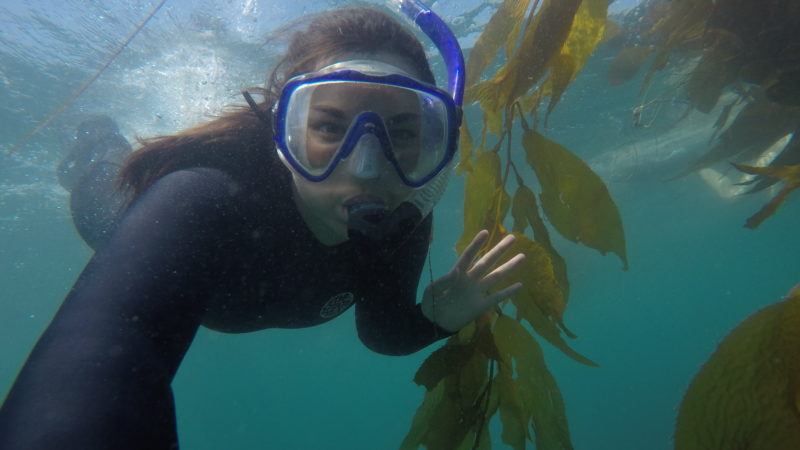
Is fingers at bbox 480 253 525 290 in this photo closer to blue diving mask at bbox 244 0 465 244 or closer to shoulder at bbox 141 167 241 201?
blue diving mask at bbox 244 0 465 244

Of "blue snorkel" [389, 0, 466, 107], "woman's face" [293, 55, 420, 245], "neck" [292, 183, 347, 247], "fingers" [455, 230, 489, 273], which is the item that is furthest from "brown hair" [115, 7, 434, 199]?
"fingers" [455, 230, 489, 273]

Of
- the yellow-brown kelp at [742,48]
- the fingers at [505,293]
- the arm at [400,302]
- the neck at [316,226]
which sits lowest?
the arm at [400,302]

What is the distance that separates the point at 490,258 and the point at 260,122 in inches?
59.9

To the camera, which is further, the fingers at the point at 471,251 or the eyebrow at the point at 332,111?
the eyebrow at the point at 332,111

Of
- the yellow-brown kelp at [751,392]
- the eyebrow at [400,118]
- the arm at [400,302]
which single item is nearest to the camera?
the yellow-brown kelp at [751,392]

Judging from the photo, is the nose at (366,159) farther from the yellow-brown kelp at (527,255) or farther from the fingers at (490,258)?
the fingers at (490,258)

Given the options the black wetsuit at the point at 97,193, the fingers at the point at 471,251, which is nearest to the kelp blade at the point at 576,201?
the fingers at the point at 471,251

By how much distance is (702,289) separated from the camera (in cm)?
8244

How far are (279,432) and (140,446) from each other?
86908mm

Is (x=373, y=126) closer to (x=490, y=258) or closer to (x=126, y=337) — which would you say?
(x=490, y=258)

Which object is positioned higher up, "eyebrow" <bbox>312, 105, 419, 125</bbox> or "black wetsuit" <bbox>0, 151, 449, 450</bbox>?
"eyebrow" <bbox>312, 105, 419, 125</bbox>

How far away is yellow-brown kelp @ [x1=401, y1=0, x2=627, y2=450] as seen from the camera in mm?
1885

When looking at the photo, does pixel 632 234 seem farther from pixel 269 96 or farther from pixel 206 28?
pixel 269 96

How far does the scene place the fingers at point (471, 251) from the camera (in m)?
1.94
